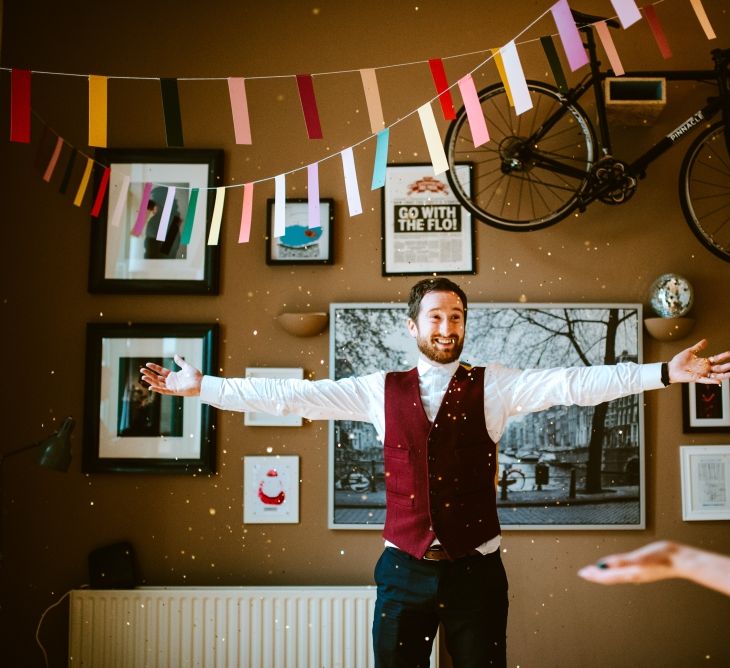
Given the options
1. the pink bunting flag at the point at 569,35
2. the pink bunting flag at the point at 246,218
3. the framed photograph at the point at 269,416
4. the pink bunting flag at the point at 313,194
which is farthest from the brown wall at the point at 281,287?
the pink bunting flag at the point at 569,35

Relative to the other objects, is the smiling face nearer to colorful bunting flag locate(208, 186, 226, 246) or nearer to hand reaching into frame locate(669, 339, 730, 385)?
hand reaching into frame locate(669, 339, 730, 385)

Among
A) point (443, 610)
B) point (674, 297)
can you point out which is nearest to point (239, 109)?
point (443, 610)

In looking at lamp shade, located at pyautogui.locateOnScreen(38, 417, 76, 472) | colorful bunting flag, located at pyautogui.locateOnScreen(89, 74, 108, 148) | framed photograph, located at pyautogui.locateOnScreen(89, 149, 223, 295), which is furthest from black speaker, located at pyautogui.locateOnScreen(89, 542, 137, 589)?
colorful bunting flag, located at pyautogui.locateOnScreen(89, 74, 108, 148)

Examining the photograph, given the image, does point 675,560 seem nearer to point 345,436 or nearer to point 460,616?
point 460,616

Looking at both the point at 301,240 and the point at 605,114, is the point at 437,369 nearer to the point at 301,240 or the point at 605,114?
the point at 301,240

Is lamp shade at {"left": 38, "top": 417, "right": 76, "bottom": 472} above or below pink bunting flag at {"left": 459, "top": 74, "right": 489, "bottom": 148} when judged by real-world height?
below

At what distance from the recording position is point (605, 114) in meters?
2.55

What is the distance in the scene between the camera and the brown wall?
8.64 ft

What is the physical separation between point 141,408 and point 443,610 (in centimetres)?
160

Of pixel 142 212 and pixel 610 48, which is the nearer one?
pixel 610 48

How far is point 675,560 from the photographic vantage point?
799 mm

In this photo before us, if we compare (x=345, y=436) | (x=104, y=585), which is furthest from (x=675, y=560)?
(x=104, y=585)

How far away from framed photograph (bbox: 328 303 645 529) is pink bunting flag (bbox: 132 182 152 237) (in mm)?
875

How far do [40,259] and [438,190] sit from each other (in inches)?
70.4
